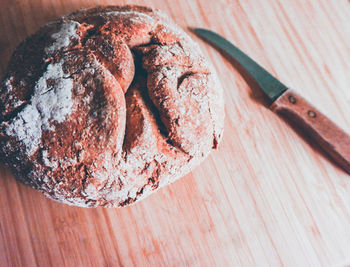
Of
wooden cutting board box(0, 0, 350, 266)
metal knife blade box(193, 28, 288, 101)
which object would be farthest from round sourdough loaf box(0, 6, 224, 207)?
metal knife blade box(193, 28, 288, 101)

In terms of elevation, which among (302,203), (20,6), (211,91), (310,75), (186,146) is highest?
(20,6)

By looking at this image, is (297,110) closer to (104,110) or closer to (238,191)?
(238,191)

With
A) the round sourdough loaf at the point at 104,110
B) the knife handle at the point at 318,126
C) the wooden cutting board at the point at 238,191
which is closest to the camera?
the round sourdough loaf at the point at 104,110

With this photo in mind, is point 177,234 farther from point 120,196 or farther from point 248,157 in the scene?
point 248,157

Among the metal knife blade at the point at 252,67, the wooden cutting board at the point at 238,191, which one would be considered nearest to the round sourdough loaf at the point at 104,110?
the wooden cutting board at the point at 238,191

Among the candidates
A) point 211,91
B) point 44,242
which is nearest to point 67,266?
point 44,242

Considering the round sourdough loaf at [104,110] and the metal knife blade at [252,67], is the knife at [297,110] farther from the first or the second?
the round sourdough loaf at [104,110]

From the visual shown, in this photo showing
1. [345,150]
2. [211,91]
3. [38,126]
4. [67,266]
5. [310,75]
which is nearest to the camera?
[38,126]
